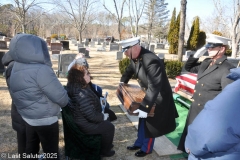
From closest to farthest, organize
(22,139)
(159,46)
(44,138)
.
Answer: (44,138), (22,139), (159,46)

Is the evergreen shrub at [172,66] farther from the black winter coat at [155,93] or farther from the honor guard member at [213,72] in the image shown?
the honor guard member at [213,72]

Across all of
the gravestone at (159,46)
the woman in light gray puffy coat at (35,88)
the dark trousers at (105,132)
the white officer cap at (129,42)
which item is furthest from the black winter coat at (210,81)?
the gravestone at (159,46)

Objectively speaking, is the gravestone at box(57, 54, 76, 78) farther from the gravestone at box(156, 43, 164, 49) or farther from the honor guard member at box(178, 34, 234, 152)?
the gravestone at box(156, 43, 164, 49)

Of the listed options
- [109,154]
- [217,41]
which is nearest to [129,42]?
[217,41]

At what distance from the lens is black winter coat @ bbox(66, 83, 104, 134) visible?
257 centimetres

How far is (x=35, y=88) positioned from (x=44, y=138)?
2.09ft

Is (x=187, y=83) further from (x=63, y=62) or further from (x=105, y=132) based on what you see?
(x=63, y=62)

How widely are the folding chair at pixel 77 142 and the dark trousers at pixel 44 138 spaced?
13.4 inches

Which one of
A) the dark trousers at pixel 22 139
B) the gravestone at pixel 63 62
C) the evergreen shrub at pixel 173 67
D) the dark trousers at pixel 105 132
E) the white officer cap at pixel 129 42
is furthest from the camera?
the evergreen shrub at pixel 173 67

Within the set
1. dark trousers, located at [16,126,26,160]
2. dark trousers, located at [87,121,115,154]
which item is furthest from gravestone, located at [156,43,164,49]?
dark trousers, located at [16,126,26,160]

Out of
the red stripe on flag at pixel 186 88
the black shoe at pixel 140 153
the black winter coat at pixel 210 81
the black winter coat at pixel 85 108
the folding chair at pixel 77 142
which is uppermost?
the black winter coat at pixel 210 81

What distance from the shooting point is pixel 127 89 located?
3.14 m

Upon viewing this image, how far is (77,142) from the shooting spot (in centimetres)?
286

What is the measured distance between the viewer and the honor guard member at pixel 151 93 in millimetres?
2607
